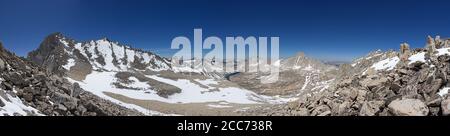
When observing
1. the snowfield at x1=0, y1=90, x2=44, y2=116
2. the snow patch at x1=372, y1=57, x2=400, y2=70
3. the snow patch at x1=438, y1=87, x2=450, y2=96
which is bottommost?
the snowfield at x1=0, y1=90, x2=44, y2=116

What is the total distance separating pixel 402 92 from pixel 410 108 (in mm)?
7214

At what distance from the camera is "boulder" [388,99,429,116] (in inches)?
848

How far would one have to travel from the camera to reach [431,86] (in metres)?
26.0

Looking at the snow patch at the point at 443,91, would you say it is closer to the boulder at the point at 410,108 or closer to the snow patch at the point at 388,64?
the boulder at the point at 410,108

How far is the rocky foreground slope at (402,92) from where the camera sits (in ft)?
73.9

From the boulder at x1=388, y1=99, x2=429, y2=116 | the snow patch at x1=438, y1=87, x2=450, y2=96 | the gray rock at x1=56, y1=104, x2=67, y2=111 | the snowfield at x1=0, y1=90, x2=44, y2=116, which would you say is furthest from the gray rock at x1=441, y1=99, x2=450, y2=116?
the gray rock at x1=56, y1=104, x2=67, y2=111

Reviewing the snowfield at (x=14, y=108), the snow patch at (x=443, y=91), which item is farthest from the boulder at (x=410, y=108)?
the snowfield at (x=14, y=108)

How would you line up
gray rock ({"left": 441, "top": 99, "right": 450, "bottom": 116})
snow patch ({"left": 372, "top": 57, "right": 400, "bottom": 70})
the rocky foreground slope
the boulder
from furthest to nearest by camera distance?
snow patch ({"left": 372, "top": 57, "right": 400, "bottom": 70}) → the rocky foreground slope → the boulder → gray rock ({"left": 441, "top": 99, "right": 450, "bottom": 116})

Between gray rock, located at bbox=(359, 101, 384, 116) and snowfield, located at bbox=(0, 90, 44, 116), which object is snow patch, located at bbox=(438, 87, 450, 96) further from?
snowfield, located at bbox=(0, 90, 44, 116)

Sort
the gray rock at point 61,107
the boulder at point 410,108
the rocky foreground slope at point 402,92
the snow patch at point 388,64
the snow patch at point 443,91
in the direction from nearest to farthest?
the boulder at point 410,108 → the rocky foreground slope at point 402,92 → the snow patch at point 443,91 → the gray rock at point 61,107 → the snow patch at point 388,64

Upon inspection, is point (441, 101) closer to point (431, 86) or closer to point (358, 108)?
point (431, 86)

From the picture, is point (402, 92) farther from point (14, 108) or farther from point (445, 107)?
point (14, 108)
